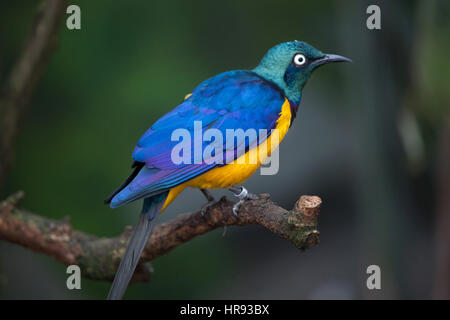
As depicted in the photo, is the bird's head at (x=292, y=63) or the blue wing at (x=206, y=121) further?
the bird's head at (x=292, y=63)

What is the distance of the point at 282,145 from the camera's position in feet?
21.9

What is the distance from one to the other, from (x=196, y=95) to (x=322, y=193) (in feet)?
11.2

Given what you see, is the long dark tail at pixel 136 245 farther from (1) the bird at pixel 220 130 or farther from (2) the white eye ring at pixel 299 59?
(2) the white eye ring at pixel 299 59

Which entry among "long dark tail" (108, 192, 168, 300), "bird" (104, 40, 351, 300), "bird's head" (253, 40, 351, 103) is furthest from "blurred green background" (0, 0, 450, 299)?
"long dark tail" (108, 192, 168, 300)

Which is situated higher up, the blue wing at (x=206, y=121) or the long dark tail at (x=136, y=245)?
the blue wing at (x=206, y=121)

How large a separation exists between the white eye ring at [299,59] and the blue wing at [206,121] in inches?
7.6

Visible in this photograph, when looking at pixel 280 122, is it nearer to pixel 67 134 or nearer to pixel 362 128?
pixel 362 128

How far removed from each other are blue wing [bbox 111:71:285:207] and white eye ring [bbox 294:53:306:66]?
19 centimetres

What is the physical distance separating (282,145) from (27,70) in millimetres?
2848

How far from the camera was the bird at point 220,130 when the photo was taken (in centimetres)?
332

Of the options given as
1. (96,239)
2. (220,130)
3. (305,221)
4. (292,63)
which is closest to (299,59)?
(292,63)

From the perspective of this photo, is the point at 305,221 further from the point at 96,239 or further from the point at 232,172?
the point at 96,239

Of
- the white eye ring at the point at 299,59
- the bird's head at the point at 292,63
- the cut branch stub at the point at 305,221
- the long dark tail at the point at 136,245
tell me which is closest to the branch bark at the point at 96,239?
the long dark tail at the point at 136,245
